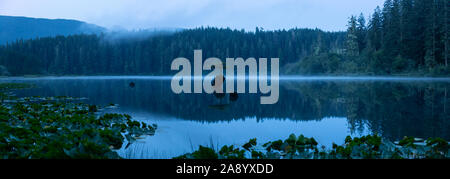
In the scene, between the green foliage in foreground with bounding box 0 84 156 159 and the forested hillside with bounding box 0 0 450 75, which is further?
the forested hillside with bounding box 0 0 450 75

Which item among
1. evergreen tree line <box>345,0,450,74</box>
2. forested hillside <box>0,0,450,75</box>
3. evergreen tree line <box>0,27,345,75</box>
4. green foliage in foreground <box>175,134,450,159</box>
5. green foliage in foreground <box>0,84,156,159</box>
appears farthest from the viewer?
evergreen tree line <box>0,27,345,75</box>

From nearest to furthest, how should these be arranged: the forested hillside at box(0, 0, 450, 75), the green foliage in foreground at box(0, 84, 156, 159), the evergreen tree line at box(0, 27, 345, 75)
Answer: the green foliage in foreground at box(0, 84, 156, 159) → the forested hillside at box(0, 0, 450, 75) → the evergreen tree line at box(0, 27, 345, 75)

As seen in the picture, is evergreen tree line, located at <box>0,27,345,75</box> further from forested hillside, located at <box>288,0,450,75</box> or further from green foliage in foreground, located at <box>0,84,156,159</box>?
green foliage in foreground, located at <box>0,84,156,159</box>

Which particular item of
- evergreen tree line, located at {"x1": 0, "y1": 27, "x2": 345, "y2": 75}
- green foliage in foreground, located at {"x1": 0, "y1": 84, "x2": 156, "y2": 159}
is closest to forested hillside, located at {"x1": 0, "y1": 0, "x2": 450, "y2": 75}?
evergreen tree line, located at {"x1": 0, "y1": 27, "x2": 345, "y2": 75}

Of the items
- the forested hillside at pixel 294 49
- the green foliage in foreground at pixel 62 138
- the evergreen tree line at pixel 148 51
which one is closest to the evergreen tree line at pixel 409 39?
the forested hillside at pixel 294 49

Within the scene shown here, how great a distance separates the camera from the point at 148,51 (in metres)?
126

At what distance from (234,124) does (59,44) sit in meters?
132

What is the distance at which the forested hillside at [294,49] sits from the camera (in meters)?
49.4

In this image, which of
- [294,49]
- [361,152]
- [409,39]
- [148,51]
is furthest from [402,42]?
[148,51]

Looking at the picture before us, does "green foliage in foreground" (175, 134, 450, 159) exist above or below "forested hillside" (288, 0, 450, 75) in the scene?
below

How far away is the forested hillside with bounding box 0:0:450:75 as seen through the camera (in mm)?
49375
